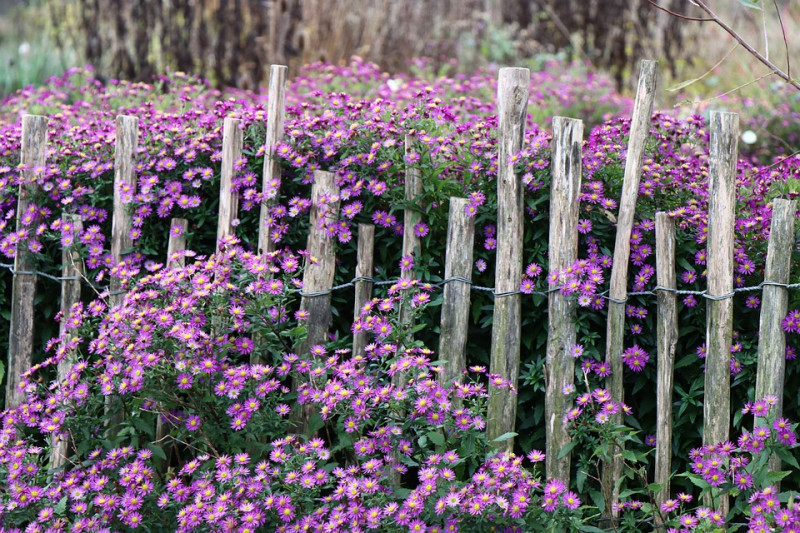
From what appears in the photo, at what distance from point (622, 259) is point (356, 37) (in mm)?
5809

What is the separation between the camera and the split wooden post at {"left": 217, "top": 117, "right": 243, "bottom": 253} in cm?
308

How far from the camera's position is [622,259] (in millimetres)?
2662

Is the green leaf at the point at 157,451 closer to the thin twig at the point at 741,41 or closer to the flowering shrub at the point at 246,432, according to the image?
the flowering shrub at the point at 246,432

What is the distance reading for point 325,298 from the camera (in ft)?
9.69

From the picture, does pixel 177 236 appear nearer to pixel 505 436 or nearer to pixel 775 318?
pixel 505 436

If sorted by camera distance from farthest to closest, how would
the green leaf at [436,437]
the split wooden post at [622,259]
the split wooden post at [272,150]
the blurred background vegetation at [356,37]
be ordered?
the blurred background vegetation at [356,37]
the split wooden post at [272,150]
the split wooden post at [622,259]
the green leaf at [436,437]

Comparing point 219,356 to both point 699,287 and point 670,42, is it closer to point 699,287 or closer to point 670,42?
point 699,287

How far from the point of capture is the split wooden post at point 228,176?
3076mm

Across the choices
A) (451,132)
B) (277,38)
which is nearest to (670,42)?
(277,38)

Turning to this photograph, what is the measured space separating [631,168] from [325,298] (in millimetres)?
1064

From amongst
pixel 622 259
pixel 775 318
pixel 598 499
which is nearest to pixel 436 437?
pixel 598 499

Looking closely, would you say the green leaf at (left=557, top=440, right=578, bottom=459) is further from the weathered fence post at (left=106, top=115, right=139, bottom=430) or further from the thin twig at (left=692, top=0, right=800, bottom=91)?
the weathered fence post at (left=106, top=115, right=139, bottom=430)

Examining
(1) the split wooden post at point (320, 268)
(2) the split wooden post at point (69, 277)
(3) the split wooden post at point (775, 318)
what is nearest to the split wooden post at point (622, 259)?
(3) the split wooden post at point (775, 318)

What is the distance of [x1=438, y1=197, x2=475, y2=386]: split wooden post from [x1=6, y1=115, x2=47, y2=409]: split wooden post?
5.20 feet
